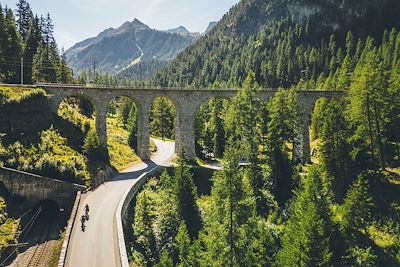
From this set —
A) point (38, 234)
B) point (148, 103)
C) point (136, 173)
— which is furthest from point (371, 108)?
point (38, 234)

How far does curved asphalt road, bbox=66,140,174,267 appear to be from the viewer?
26.0 meters

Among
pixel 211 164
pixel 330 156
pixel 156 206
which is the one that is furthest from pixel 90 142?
pixel 330 156

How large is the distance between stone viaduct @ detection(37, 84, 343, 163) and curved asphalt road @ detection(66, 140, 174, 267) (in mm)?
13853

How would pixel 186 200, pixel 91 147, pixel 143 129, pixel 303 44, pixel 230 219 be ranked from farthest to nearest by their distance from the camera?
pixel 303 44, pixel 143 129, pixel 91 147, pixel 186 200, pixel 230 219

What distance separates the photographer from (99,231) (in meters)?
31.0

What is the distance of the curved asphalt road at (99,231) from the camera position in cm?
2605

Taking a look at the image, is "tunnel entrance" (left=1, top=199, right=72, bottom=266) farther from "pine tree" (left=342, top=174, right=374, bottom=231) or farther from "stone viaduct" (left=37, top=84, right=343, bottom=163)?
"pine tree" (left=342, top=174, right=374, bottom=231)

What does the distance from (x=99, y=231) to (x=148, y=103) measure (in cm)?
3506

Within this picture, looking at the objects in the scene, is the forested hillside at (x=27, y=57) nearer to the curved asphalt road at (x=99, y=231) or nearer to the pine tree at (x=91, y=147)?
the pine tree at (x=91, y=147)

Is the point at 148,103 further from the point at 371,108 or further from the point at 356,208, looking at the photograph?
the point at 356,208

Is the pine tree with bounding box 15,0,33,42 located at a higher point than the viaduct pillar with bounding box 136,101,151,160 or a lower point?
higher

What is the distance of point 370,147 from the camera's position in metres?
53.5

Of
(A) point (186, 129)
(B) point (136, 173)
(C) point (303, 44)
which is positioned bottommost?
(B) point (136, 173)

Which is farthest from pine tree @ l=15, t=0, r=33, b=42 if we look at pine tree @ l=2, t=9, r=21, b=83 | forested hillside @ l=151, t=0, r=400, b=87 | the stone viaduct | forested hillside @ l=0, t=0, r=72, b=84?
forested hillside @ l=151, t=0, r=400, b=87
